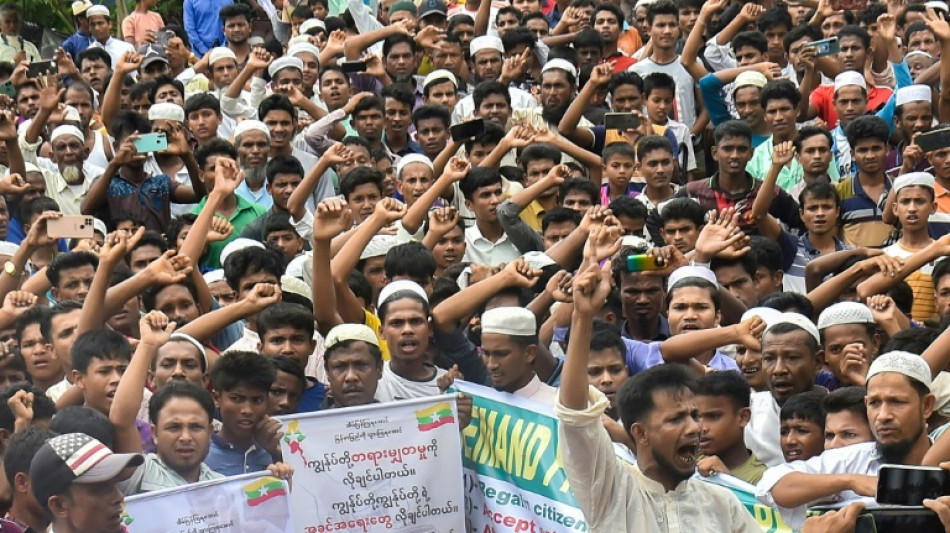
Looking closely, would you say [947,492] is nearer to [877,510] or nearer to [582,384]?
[877,510]

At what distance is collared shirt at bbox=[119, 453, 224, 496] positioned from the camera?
7020 millimetres

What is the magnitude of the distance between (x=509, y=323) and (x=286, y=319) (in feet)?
4.17

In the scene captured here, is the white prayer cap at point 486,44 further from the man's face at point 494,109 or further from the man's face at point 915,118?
the man's face at point 915,118

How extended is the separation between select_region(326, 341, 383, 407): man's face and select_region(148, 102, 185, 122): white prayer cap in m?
5.32

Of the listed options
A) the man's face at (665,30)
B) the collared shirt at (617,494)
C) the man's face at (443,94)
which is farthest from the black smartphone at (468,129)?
the collared shirt at (617,494)

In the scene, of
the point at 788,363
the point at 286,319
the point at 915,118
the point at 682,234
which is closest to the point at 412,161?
the point at 682,234

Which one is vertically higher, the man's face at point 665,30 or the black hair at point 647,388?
the man's face at point 665,30

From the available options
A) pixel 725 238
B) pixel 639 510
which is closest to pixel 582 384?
pixel 639 510

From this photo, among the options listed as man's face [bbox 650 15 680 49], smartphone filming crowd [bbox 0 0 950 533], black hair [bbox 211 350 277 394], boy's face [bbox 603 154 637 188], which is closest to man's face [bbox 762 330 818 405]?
smartphone filming crowd [bbox 0 0 950 533]

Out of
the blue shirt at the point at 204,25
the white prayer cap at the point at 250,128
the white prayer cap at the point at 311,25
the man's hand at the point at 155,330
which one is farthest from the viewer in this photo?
the blue shirt at the point at 204,25

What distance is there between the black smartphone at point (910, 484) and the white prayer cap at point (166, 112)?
8490 mm

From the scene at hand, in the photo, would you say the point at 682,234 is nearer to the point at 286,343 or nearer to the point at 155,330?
the point at 286,343

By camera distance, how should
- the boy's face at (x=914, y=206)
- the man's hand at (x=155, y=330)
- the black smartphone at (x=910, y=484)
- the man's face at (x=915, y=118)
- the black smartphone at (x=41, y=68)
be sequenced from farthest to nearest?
the black smartphone at (x=41, y=68), the man's face at (x=915, y=118), the boy's face at (x=914, y=206), the man's hand at (x=155, y=330), the black smartphone at (x=910, y=484)

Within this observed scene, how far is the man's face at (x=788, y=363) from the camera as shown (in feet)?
26.8
